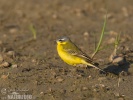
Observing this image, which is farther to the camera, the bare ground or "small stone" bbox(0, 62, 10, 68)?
"small stone" bbox(0, 62, 10, 68)

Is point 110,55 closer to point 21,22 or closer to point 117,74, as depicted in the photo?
point 117,74

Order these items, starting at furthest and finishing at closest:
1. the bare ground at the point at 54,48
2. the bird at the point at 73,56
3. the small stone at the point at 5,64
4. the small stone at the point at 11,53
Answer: the small stone at the point at 11,53 → the small stone at the point at 5,64 → the bird at the point at 73,56 → the bare ground at the point at 54,48

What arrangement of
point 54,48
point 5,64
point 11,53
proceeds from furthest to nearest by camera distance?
point 54,48, point 11,53, point 5,64

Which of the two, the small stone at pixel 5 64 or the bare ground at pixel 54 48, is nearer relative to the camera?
the bare ground at pixel 54 48

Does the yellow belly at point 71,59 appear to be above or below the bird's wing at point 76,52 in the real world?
below

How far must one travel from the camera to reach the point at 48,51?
33.9 ft

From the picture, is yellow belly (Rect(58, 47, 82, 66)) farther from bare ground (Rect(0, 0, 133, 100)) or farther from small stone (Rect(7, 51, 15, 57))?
small stone (Rect(7, 51, 15, 57))

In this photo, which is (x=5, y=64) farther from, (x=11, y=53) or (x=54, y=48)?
(x=54, y=48)

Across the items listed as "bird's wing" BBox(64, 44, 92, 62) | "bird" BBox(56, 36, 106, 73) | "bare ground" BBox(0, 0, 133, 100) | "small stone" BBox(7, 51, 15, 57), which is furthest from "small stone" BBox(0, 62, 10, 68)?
"bird's wing" BBox(64, 44, 92, 62)

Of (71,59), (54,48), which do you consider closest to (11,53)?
(54,48)

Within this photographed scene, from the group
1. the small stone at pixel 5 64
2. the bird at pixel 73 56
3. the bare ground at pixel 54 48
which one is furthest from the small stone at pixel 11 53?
the bird at pixel 73 56

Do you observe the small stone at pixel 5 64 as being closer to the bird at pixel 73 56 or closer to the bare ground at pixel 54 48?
the bare ground at pixel 54 48

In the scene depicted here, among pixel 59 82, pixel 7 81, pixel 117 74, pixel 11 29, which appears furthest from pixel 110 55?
pixel 11 29

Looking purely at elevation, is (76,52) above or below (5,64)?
above
